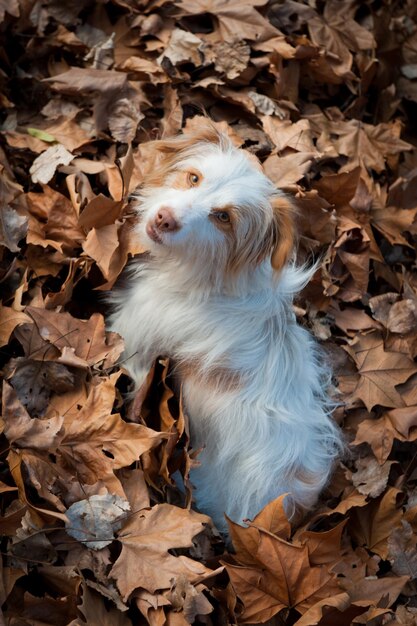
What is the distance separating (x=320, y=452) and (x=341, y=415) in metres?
0.37

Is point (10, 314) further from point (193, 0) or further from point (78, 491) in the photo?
point (193, 0)

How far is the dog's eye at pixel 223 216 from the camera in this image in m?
3.18

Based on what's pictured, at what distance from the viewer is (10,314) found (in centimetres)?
335

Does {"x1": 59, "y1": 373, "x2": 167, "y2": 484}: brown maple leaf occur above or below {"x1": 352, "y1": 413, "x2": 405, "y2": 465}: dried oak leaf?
above

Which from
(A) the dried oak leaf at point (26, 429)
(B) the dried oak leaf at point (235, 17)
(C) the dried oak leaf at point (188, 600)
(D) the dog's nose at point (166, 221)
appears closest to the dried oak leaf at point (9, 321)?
(A) the dried oak leaf at point (26, 429)

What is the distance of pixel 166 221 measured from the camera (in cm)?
309

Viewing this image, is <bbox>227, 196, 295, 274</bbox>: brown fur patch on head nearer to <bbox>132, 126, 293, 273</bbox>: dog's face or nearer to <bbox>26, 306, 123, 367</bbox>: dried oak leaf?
<bbox>132, 126, 293, 273</bbox>: dog's face

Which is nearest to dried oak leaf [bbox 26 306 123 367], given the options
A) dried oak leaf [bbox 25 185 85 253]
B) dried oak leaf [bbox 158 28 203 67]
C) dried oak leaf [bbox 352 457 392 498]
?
dried oak leaf [bbox 25 185 85 253]

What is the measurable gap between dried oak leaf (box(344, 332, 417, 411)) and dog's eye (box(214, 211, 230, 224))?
130 cm

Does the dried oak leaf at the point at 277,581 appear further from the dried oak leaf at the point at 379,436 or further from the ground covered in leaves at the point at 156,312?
the dried oak leaf at the point at 379,436

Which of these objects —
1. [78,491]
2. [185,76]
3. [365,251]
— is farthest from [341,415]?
[185,76]

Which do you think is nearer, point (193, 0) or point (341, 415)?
point (341, 415)

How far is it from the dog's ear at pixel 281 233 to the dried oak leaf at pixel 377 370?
40.6 inches

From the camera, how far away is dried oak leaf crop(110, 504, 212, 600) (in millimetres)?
3068
